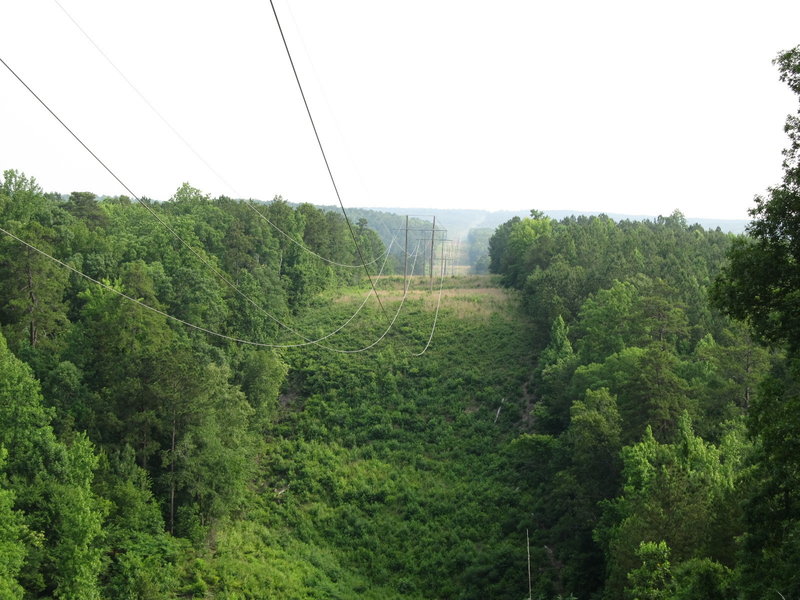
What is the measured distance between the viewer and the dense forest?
51.5 ft

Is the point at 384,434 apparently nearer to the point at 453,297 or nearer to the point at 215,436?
the point at 215,436

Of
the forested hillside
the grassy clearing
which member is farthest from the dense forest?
the grassy clearing

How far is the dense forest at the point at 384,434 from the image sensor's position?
1570 centimetres

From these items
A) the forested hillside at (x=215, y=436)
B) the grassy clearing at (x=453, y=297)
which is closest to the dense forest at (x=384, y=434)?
the forested hillside at (x=215, y=436)

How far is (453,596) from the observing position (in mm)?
26734

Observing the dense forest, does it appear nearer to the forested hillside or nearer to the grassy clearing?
the forested hillside

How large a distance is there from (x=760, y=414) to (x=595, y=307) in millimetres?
33228

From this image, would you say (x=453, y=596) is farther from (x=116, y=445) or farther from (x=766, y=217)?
(x=766, y=217)

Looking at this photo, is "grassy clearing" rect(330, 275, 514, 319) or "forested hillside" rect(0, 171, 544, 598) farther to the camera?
"grassy clearing" rect(330, 275, 514, 319)

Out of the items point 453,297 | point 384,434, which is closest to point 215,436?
point 384,434

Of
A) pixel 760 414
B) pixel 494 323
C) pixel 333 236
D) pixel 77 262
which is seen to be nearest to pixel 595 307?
pixel 494 323

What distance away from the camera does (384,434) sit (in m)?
40.5

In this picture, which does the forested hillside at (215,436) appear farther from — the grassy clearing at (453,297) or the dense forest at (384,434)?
the grassy clearing at (453,297)

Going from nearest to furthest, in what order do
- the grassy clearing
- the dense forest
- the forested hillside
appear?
1. the dense forest
2. the forested hillside
3. the grassy clearing
